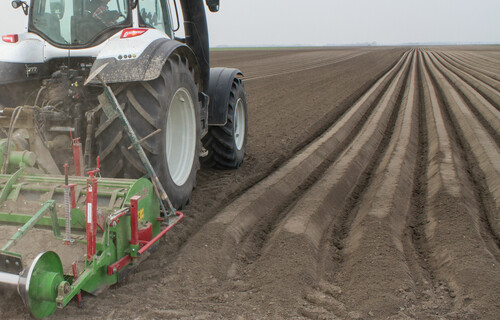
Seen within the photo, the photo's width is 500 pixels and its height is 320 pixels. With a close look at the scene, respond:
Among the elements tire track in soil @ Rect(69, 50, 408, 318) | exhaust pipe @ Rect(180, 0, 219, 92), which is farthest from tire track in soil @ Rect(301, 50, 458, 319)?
exhaust pipe @ Rect(180, 0, 219, 92)

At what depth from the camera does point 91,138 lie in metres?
3.26

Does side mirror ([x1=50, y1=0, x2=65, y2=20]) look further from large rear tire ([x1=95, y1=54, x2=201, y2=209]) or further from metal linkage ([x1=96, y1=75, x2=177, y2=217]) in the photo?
metal linkage ([x1=96, y1=75, x2=177, y2=217])

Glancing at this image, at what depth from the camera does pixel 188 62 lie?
394 cm

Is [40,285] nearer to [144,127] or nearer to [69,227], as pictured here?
[69,227]

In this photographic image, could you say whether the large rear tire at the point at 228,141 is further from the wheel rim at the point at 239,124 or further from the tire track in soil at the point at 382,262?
the tire track in soil at the point at 382,262

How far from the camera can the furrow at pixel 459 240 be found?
2725 mm

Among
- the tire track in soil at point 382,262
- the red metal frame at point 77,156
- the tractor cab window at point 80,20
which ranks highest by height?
the tractor cab window at point 80,20

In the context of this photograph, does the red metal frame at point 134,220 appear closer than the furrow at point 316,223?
Yes

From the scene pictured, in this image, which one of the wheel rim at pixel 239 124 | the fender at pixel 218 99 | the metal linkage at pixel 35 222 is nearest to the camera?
the metal linkage at pixel 35 222

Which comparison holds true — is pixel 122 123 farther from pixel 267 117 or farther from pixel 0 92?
pixel 267 117

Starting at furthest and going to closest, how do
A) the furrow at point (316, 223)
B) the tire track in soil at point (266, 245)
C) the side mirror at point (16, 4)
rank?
the side mirror at point (16, 4) < the furrow at point (316, 223) < the tire track in soil at point (266, 245)

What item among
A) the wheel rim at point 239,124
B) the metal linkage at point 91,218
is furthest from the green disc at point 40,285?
the wheel rim at point 239,124

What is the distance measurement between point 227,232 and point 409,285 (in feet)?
4.48

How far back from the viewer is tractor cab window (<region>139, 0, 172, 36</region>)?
13.3 ft
